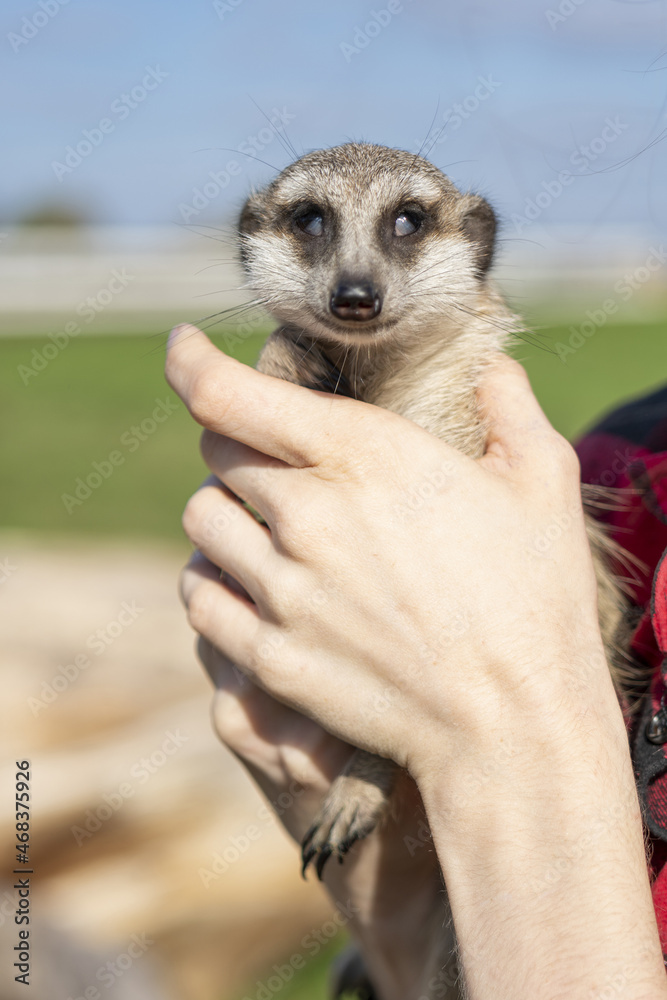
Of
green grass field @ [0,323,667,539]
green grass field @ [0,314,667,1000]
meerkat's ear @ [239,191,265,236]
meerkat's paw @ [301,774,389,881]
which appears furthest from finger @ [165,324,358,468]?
green grass field @ [0,314,667,1000]

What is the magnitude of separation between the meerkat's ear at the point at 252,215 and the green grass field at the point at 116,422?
3.65m

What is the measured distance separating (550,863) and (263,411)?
99 cm

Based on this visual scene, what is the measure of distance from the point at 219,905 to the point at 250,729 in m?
1.74

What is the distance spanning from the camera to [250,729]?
1980 mm

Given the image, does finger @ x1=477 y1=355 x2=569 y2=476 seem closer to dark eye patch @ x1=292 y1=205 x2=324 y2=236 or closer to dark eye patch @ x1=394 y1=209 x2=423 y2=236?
dark eye patch @ x1=394 y1=209 x2=423 y2=236

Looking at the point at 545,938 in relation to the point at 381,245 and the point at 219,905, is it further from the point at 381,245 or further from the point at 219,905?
the point at 219,905

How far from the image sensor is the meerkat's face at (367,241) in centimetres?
214

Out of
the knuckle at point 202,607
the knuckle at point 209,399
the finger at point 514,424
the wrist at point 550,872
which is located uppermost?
the knuckle at point 209,399

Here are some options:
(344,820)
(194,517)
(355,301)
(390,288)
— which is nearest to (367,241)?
(390,288)

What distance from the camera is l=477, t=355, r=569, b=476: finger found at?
1.66 metres

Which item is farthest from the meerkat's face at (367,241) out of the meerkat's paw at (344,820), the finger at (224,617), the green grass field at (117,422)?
the green grass field at (117,422)

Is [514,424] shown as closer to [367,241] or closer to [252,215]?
[367,241]

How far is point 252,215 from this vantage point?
8.46ft

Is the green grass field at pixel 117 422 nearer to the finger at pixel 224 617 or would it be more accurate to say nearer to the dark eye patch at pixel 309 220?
the dark eye patch at pixel 309 220
